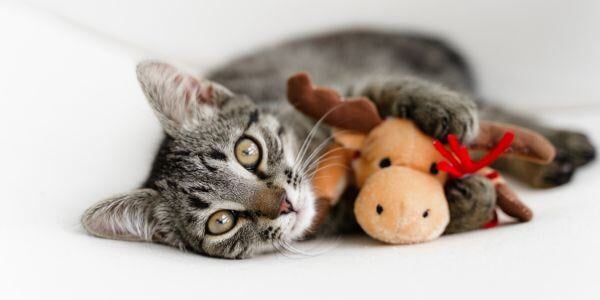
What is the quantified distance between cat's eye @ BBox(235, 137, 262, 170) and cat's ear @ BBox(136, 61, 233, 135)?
0.15 meters

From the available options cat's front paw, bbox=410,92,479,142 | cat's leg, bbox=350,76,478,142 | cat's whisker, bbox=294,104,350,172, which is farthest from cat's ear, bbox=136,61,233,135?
cat's front paw, bbox=410,92,479,142

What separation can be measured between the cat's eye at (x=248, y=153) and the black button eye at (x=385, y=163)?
0.32 meters

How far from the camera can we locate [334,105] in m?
1.35

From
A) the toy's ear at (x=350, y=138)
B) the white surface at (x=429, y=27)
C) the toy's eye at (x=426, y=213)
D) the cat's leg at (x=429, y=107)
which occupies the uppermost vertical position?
the white surface at (x=429, y=27)

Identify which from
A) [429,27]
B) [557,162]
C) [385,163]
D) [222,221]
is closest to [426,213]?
[385,163]

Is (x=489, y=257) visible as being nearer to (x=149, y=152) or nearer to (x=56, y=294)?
(x=56, y=294)

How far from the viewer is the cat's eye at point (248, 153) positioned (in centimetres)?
132

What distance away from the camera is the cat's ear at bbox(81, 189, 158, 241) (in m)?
Result: 1.20

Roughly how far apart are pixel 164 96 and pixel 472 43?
140 centimetres

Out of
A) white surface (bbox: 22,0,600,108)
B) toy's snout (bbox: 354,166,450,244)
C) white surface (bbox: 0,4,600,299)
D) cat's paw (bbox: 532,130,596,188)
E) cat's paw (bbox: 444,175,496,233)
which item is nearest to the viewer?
white surface (bbox: 0,4,600,299)

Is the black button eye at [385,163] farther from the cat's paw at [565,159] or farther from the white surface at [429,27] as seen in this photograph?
the white surface at [429,27]

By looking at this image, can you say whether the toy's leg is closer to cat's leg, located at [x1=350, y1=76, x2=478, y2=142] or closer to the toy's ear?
the toy's ear

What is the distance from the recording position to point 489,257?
3.26ft

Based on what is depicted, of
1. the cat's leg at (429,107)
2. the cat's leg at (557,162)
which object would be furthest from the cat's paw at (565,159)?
the cat's leg at (429,107)
